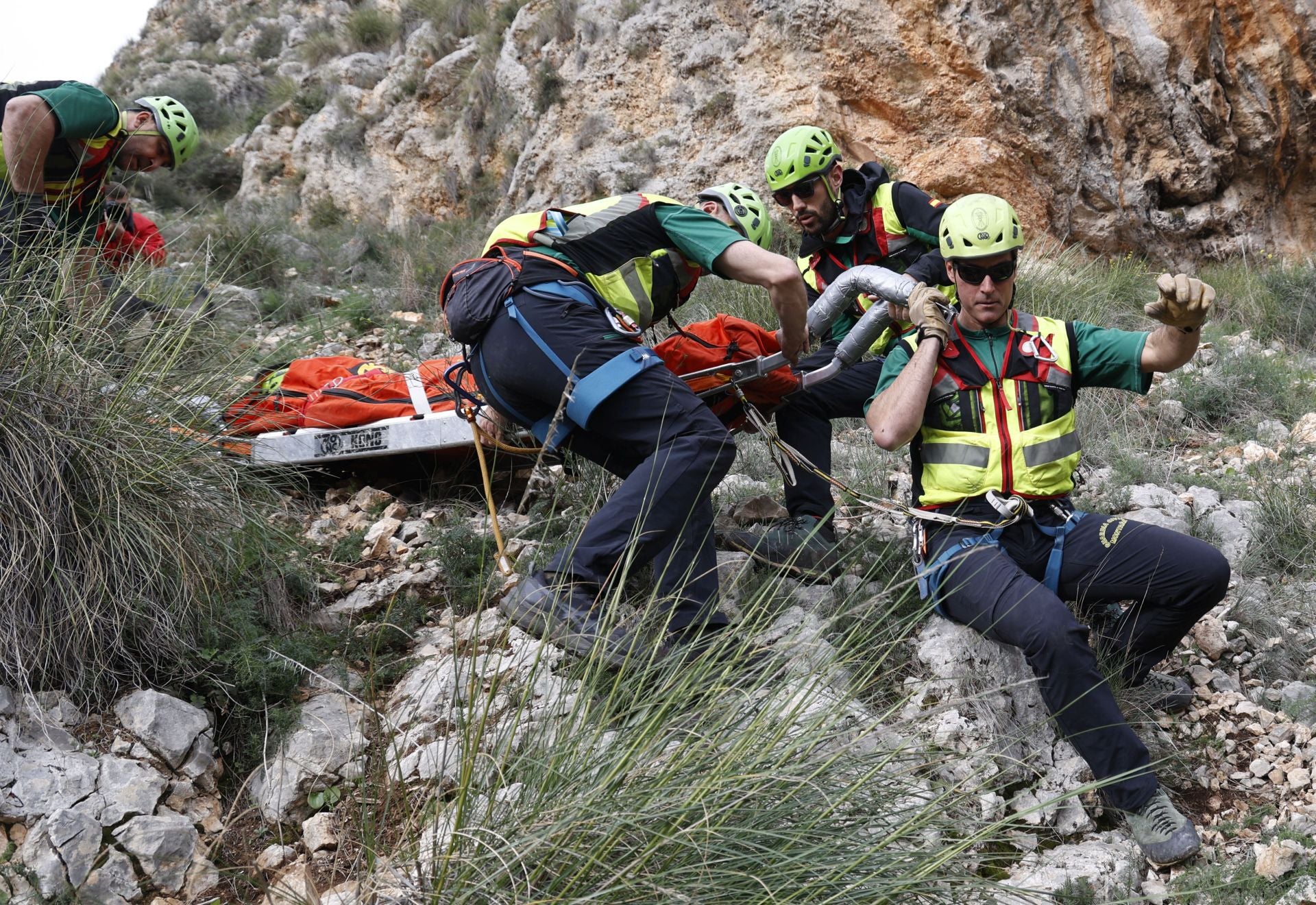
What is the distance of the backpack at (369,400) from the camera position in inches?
184

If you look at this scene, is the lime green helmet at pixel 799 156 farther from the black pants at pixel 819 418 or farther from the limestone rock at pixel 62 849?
the limestone rock at pixel 62 849

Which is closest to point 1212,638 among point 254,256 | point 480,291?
point 480,291

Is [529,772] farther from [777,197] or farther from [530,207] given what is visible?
[530,207]

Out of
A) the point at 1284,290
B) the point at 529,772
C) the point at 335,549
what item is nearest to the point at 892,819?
the point at 529,772

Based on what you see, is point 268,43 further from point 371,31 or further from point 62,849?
point 62,849

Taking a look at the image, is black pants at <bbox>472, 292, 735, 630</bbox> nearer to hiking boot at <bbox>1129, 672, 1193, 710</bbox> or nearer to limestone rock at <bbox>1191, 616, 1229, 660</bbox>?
hiking boot at <bbox>1129, 672, 1193, 710</bbox>

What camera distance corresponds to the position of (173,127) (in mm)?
5262

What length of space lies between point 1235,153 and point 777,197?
5.48 meters

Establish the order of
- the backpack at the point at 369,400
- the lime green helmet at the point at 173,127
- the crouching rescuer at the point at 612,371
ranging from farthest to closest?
1. the lime green helmet at the point at 173,127
2. the backpack at the point at 369,400
3. the crouching rescuer at the point at 612,371

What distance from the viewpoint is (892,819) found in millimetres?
2367

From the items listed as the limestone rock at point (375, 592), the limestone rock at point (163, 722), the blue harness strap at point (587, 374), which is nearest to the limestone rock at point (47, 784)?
the limestone rock at point (163, 722)

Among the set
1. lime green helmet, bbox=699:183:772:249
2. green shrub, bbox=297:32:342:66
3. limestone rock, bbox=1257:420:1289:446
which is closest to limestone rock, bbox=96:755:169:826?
lime green helmet, bbox=699:183:772:249

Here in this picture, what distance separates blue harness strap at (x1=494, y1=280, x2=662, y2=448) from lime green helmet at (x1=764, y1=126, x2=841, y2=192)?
163 cm

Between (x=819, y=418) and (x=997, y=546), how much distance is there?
3.89 feet
